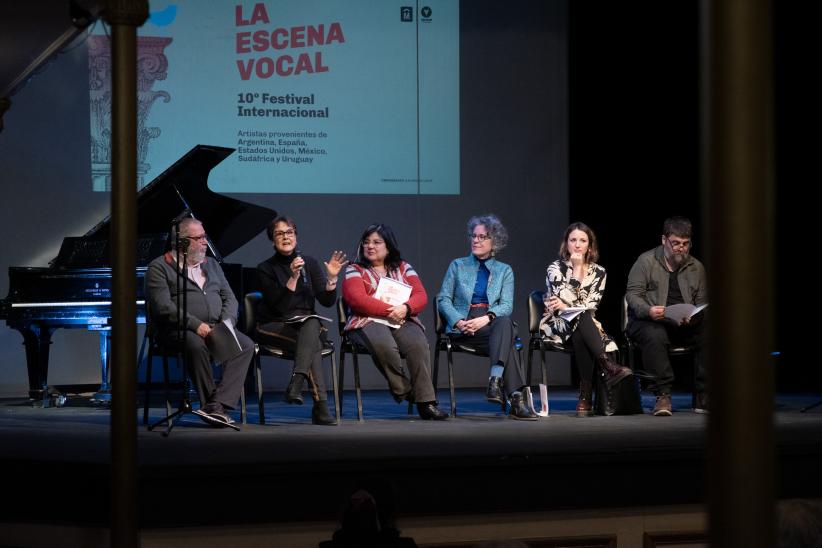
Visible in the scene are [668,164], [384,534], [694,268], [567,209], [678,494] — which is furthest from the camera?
[567,209]

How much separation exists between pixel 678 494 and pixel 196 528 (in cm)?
167

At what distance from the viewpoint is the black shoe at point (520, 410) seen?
15.7 ft

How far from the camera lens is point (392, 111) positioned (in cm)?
714

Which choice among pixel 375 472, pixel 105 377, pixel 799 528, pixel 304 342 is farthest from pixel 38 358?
pixel 799 528

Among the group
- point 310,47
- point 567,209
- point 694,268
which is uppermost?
point 310,47

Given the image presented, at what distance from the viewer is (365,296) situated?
15.9 feet

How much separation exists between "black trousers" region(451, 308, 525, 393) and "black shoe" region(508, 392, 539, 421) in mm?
76

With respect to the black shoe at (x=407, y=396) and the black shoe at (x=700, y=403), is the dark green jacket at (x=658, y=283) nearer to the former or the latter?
the black shoe at (x=700, y=403)

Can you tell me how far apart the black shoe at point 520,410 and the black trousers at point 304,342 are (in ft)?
Answer: 3.02

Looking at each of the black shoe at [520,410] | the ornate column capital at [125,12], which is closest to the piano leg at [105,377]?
the black shoe at [520,410]

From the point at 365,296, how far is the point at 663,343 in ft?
4.97

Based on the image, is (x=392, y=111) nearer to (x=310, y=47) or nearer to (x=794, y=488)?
(x=310, y=47)

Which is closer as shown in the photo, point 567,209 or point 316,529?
point 316,529

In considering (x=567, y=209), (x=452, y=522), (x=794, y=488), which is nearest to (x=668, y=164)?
(x=567, y=209)
